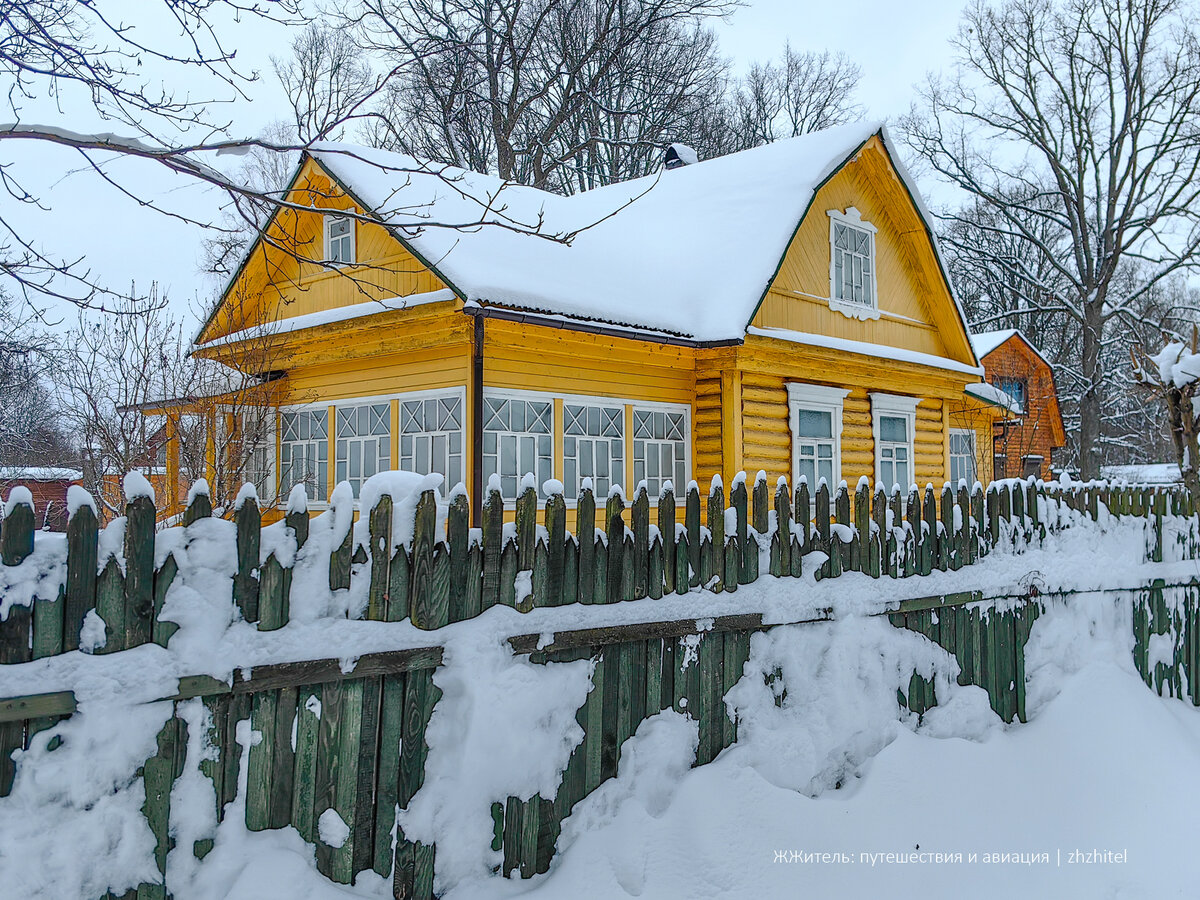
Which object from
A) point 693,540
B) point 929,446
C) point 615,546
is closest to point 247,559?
point 615,546

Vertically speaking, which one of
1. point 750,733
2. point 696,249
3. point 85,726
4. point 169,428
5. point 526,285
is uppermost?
point 696,249

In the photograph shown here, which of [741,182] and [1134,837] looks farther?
[741,182]

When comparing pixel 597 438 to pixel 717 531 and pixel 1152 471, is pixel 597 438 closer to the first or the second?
pixel 717 531

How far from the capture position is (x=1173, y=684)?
7.18 m

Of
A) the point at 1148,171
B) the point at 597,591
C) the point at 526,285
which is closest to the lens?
the point at 597,591

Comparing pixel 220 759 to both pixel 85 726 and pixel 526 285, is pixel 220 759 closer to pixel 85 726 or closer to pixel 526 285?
pixel 85 726

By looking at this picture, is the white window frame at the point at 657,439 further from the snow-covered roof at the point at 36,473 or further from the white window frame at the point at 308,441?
the snow-covered roof at the point at 36,473

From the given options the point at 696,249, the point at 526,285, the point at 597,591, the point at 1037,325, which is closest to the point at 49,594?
the point at 597,591

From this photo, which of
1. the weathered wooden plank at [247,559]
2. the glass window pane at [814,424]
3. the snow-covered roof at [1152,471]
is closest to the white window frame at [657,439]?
the glass window pane at [814,424]

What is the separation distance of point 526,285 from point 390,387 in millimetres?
2510

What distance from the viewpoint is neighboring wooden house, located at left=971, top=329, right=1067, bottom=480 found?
28.4 meters

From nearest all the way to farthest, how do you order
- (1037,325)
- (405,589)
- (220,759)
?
1. (220,759)
2. (405,589)
3. (1037,325)

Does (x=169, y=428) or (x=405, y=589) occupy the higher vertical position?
(x=169, y=428)

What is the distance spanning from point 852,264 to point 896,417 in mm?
2701
